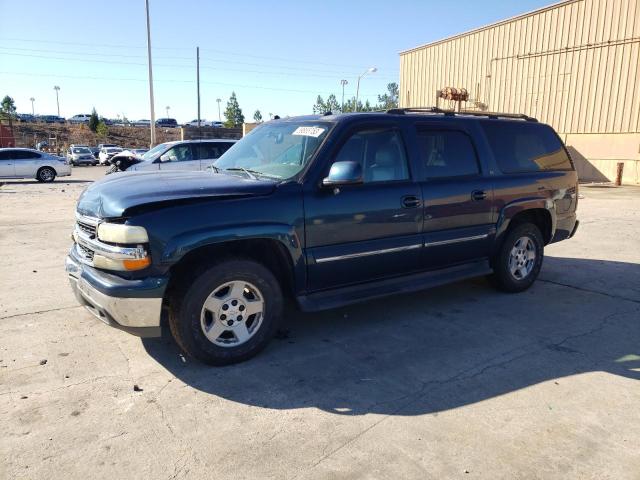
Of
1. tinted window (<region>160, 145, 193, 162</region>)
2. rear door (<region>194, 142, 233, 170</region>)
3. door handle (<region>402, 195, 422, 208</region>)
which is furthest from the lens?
rear door (<region>194, 142, 233, 170</region>)

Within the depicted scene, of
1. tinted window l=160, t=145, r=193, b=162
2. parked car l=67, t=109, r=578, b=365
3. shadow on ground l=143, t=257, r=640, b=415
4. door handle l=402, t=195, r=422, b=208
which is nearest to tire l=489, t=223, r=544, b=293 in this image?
parked car l=67, t=109, r=578, b=365

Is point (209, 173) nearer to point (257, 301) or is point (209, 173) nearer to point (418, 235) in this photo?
point (257, 301)

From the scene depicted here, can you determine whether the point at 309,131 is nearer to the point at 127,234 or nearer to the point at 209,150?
the point at 127,234

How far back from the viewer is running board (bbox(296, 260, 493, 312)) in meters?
4.18

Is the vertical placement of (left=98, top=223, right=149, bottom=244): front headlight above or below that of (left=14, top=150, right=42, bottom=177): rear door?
above

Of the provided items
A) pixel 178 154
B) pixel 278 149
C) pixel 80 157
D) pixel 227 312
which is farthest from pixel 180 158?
pixel 80 157

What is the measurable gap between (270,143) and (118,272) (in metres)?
1.96

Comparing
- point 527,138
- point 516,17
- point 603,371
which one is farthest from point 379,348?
point 516,17

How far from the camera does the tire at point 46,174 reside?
22.5 meters

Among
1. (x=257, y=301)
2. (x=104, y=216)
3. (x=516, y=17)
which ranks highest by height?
(x=516, y=17)

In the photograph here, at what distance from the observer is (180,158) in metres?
14.5

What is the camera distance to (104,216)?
360 centimetres

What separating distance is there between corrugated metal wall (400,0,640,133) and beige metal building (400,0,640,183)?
0.04 meters

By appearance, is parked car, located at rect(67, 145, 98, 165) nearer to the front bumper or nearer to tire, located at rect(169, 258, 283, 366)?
the front bumper
